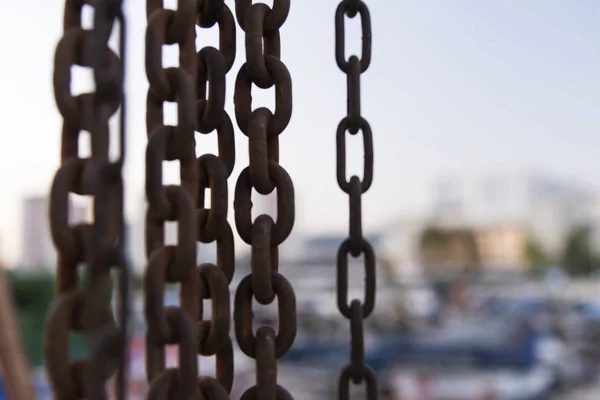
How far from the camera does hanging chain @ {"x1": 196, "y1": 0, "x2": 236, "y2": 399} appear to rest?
64 centimetres

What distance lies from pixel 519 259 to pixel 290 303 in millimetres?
34784

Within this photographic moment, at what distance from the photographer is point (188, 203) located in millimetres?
558

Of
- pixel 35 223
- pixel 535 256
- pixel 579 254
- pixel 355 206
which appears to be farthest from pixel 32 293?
pixel 535 256

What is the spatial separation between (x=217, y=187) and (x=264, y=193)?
5 cm

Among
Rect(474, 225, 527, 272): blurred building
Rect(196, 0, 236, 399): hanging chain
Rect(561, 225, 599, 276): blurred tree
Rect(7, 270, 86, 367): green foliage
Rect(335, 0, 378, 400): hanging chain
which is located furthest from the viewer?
Rect(474, 225, 527, 272): blurred building

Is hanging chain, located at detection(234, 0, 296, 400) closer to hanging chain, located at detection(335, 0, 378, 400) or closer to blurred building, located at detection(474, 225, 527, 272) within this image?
hanging chain, located at detection(335, 0, 378, 400)

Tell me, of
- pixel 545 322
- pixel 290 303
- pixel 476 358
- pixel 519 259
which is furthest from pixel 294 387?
pixel 519 259

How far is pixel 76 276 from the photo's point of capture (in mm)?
541

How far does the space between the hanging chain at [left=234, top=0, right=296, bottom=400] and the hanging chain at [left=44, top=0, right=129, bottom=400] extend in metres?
0.18

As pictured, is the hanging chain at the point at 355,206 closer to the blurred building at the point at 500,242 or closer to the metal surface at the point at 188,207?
the metal surface at the point at 188,207

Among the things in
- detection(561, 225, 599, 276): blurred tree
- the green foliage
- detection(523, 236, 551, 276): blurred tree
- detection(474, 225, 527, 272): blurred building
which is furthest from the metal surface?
detection(474, 225, 527, 272): blurred building

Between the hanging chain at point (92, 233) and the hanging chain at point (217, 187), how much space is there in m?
0.14

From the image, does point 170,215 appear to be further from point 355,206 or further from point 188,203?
point 355,206

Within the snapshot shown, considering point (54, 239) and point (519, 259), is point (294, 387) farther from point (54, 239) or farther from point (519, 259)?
point (519, 259)
